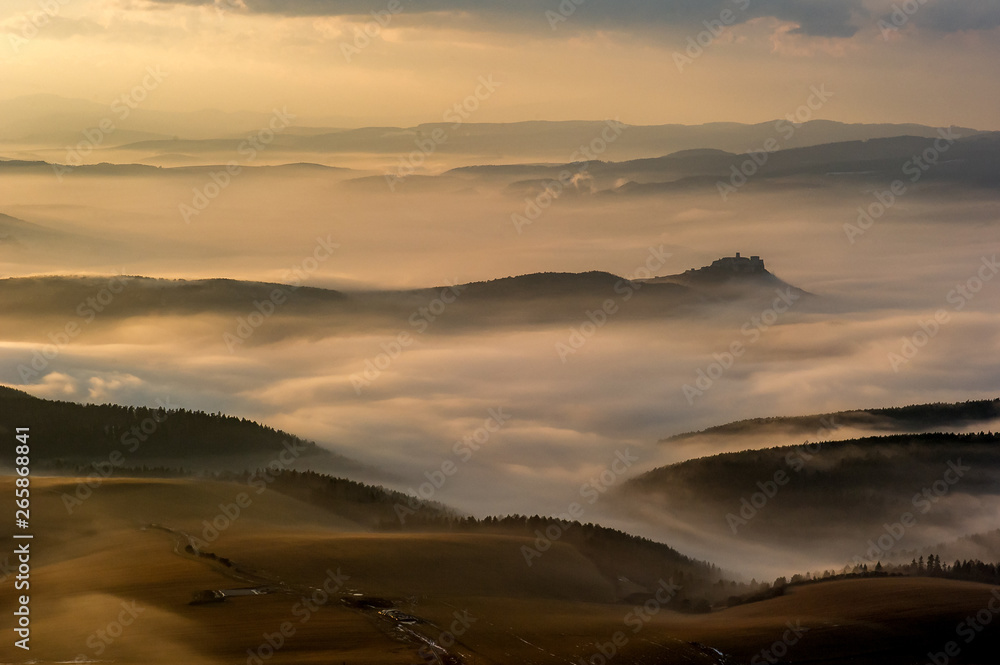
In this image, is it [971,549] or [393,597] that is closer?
[393,597]

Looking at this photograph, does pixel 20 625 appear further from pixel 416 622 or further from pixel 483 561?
pixel 483 561

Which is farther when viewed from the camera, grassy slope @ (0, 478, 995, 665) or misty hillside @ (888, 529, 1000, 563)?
misty hillside @ (888, 529, 1000, 563)

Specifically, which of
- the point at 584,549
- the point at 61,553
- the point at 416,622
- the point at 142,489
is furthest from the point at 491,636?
the point at 142,489

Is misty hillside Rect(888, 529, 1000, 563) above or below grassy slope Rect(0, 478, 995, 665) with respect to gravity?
above

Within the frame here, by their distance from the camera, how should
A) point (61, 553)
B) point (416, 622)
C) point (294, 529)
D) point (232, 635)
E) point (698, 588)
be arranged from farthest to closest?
point (698, 588)
point (294, 529)
point (61, 553)
point (416, 622)
point (232, 635)

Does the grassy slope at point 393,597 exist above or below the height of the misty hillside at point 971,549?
below

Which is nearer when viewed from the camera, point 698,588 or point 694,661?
point 694,661

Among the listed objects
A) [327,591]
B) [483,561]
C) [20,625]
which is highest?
[483,561]

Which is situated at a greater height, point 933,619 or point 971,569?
point 971,569

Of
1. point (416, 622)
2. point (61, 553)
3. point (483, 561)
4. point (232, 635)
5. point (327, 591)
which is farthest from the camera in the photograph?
point (483, 561)

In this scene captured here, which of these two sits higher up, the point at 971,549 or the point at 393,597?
the point at 971,549

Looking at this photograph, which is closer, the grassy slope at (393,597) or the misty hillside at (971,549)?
the grassy slope at (393,597)
